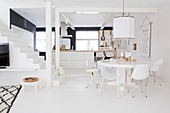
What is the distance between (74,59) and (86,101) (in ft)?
14.8

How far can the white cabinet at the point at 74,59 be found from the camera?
751cm

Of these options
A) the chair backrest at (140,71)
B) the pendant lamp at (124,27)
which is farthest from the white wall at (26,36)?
the chair backrest at (140,71)

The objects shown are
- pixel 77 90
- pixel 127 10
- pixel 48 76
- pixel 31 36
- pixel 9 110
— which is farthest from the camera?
pixel 31 36

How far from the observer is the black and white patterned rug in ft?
9.24

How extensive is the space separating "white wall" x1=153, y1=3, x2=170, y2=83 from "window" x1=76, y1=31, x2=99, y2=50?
20.4 ft

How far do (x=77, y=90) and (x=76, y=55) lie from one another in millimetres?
3728

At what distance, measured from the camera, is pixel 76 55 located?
24.7 ft

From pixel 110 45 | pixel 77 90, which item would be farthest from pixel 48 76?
pixel 110 45

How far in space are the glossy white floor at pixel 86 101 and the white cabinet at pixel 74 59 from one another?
11.8ft

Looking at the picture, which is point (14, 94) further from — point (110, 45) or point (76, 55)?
point (110, 45)

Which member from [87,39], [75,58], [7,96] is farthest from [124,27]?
[87,39]

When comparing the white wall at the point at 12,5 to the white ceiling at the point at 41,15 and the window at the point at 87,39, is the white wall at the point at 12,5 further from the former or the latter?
the window at the point at 87,39

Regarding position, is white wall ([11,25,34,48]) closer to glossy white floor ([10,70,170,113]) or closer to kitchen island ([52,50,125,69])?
kitchen island ([52,50,125,69])

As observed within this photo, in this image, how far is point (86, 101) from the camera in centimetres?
314
